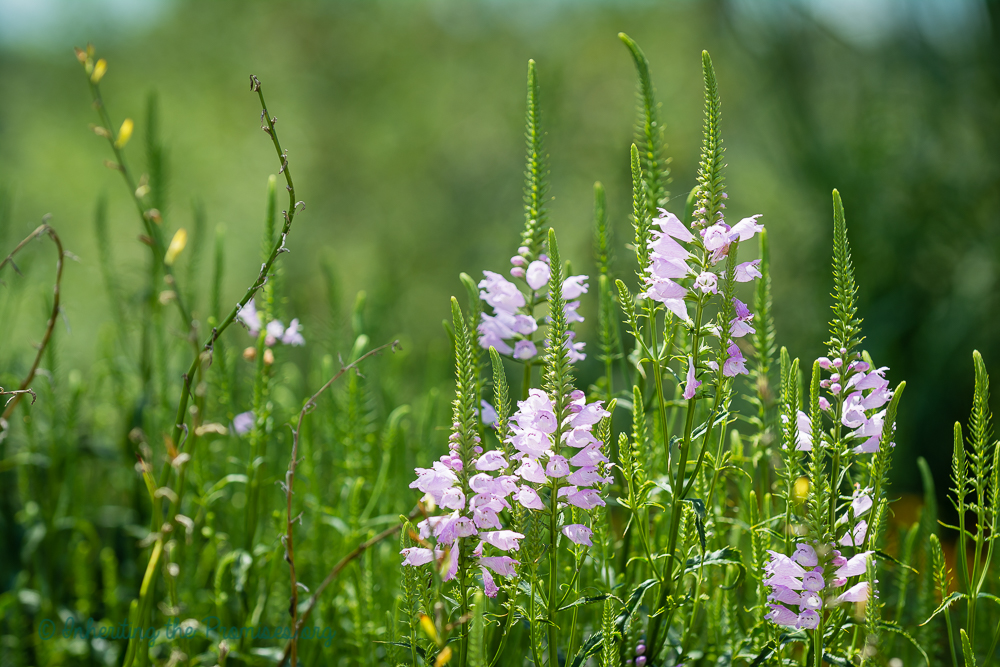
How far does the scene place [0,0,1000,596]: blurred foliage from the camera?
409cm

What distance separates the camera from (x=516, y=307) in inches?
49.7

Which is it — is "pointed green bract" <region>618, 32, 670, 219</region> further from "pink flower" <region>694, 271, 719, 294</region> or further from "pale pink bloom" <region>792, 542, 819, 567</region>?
"pale pink bloom" <region>792, 542, 819, 567</region>

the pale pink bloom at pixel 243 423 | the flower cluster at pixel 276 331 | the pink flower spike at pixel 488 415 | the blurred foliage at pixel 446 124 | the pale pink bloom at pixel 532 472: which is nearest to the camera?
the pale pink bloom at pixel 532 472

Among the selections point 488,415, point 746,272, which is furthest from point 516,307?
point 746,272

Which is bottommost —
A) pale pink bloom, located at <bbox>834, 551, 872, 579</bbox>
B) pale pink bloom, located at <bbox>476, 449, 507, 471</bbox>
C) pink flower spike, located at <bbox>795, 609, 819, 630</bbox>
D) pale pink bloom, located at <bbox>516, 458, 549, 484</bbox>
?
pink flower spike, located at <bbox>795, 609, 819, 630</bbox>

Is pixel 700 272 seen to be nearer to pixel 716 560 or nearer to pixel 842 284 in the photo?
pixel 842 284

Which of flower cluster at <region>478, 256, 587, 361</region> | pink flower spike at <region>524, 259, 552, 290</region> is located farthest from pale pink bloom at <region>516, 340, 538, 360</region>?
pink flower spike at <region>524, 259, 552, 290</region>

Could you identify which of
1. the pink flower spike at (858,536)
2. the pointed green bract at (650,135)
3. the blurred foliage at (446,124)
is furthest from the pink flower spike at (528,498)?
the blurred foliage at (446,124)

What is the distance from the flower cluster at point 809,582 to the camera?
3.08ft

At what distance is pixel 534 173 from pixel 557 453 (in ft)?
1.60

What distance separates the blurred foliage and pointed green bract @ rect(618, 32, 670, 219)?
2760 millimetres

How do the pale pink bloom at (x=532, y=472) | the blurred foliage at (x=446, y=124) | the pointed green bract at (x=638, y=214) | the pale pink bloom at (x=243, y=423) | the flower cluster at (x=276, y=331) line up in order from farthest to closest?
the blurred foliage at (x=446, y=124) < the pale pink bloom at (x=243, y=423) < the flower cluster at (x=276, y=331) < the pointed green bract at (x=638, y=214) < the pale pink bloom at (x=532, y=472)

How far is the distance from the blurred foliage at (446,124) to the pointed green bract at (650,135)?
2760mm

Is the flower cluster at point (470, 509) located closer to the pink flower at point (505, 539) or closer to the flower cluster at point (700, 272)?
the pink flower at point (505, 539)
